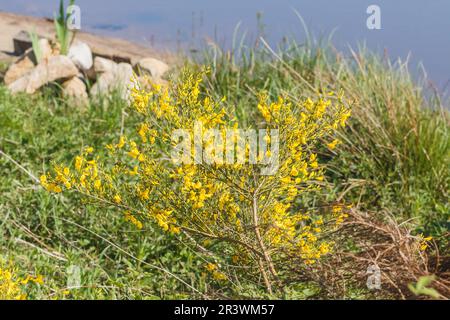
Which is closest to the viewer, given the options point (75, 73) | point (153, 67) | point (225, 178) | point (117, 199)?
point (225, 178)

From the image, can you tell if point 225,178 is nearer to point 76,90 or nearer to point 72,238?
point 72,238

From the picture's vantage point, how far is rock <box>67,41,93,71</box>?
9691mm

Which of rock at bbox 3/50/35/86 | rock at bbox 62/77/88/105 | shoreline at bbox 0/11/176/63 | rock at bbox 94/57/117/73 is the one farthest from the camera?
shoreline at bbox 0/11/176/63

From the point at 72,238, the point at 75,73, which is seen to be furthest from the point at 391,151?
the point at 75,73

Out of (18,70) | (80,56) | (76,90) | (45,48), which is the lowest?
(76,90)

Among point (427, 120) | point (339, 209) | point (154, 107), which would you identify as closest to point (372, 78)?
point (427, 120)

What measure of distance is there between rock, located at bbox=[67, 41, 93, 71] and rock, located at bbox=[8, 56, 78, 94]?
1153 mm

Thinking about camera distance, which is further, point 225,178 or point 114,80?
point 114,80

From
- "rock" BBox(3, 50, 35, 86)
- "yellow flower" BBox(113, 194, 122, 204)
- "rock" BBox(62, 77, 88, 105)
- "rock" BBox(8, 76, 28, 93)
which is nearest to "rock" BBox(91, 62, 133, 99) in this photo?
"rock" BBox(62, 77, 88, 105)

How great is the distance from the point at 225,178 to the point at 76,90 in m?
5.48

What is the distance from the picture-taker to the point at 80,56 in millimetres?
9930

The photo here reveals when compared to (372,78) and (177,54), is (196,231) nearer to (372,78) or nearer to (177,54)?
(372,78)

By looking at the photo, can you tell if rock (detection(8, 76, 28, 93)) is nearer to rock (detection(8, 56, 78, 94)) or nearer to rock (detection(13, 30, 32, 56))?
rock (detection(8, 56, 78, 94))
